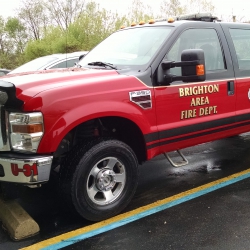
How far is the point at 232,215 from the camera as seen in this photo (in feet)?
11.3

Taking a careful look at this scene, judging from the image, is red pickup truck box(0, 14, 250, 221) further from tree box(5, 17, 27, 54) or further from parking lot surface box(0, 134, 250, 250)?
tree box(5, 17, 27, 54)

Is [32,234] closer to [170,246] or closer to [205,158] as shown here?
[170,246]

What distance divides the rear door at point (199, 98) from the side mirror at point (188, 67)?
0.12m

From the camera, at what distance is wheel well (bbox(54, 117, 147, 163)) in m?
3.40

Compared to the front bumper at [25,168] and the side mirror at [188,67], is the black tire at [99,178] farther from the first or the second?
the side mirror at [188,67]

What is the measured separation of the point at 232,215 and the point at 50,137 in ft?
6.14

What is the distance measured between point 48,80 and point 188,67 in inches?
52.4

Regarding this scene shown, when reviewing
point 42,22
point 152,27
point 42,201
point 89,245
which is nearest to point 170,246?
point 89,245

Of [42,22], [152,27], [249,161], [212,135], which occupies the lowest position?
[249,161]

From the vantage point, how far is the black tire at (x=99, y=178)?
3.15 meters

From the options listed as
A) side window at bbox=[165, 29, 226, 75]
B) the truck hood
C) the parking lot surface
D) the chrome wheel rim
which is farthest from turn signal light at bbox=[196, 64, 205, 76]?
the parking lot surface

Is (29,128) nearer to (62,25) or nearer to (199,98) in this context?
(199,98)

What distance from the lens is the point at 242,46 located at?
4.58 m

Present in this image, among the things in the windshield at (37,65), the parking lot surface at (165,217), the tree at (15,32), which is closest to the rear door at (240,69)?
the parking lot surface at (165,217)
